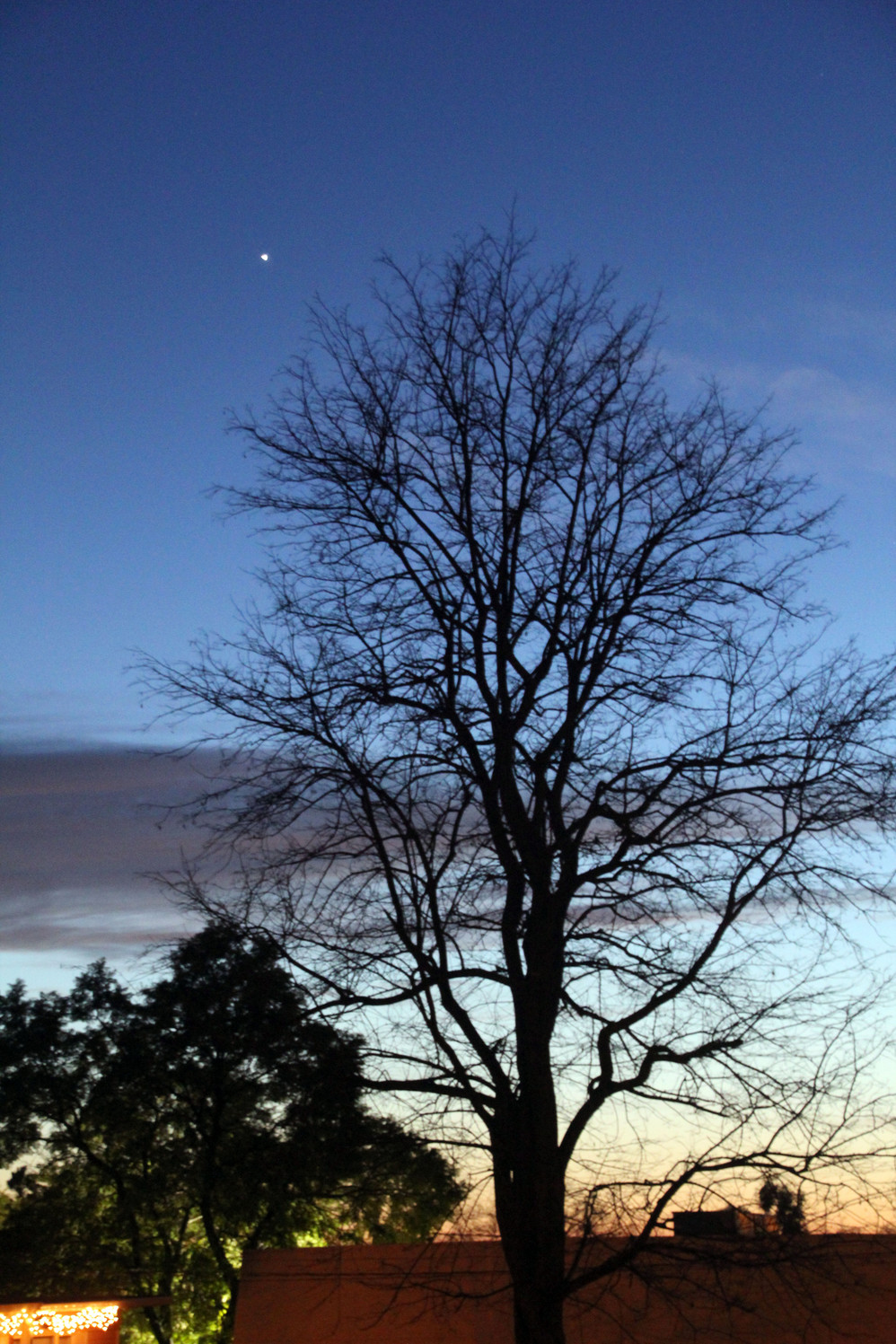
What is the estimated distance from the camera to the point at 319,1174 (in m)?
7.23

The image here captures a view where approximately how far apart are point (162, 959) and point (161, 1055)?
1381cm

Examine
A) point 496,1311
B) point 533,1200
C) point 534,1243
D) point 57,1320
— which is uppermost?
point 533,1200

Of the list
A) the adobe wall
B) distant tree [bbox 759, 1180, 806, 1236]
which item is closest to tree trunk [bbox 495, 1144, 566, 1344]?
distant tree [bbox 759, 1180, 806, 1236]

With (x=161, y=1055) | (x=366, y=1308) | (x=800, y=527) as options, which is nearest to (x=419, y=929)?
(x=800, y=527)

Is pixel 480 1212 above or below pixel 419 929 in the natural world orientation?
below

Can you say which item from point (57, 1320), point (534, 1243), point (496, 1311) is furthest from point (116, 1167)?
point (534, 1243)

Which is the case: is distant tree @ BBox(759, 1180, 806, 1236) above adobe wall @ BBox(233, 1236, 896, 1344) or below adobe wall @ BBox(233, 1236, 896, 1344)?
above

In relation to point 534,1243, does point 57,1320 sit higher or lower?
lower

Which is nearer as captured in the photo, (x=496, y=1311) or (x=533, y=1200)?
(x=533, y=1200)

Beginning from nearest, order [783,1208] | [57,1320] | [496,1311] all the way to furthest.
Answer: [783,1208] → [496,1311] → [57,1320]

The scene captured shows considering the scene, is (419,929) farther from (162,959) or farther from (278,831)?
(162,959)

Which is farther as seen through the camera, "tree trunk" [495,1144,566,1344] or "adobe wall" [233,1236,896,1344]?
"adobe wall" [233,1236,896,1344]

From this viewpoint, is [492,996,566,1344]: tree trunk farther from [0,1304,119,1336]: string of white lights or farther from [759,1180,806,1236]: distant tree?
[0,1304,119,1336]: string of white lights

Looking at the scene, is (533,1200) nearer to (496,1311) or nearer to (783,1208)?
(783,1208)
